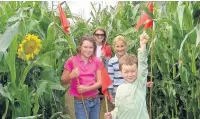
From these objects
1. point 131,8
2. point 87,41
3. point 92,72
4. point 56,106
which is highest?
point 131,8

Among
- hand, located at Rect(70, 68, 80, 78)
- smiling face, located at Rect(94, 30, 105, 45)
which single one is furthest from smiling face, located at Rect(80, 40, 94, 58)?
smiling face, located at Rect(94, 30, 105, 45)

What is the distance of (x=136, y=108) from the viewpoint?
2.78m

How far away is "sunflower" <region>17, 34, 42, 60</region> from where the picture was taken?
289 cm

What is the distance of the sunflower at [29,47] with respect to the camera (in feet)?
9.47

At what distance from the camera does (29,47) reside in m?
2.95

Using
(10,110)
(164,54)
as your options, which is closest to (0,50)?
(10,110)

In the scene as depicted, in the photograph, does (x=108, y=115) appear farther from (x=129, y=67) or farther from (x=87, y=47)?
(x=87, y=47)

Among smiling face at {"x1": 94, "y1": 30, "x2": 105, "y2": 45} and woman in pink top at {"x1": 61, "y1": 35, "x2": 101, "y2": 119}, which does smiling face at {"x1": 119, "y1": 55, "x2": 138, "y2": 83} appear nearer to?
woman in pink top at {"x1": 61, "y1": 35, "x2": 101, "y2": 119}

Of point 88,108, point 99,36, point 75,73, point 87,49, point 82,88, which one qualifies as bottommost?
point 88,108

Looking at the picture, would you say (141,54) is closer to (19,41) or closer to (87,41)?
(87,41)

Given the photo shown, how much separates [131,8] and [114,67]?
1859mm

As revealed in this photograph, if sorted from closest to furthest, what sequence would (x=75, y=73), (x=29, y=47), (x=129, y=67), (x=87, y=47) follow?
(x=129, y=67), (x=29, y=47), (x=75, y=73), (x=87, y=47)

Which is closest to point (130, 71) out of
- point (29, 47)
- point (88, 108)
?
point (29, 47)

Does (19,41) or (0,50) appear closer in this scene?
(0,50)
